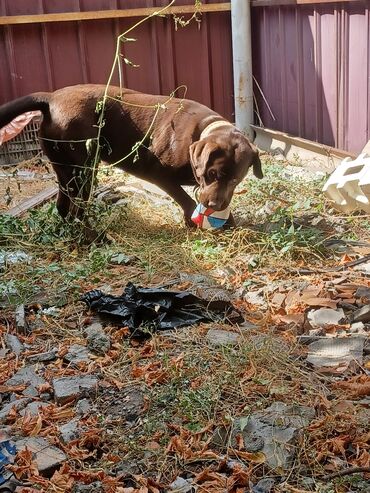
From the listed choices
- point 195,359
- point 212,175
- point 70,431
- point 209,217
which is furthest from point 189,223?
point 70,431

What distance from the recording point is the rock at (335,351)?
12.6 feet

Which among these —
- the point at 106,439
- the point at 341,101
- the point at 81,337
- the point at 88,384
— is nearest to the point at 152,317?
the point at 81,337

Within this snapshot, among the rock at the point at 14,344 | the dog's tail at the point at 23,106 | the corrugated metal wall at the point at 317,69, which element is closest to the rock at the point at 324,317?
the rock at the point at 14,344

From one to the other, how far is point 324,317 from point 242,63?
5571 millimetres

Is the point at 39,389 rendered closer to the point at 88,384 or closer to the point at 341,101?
the point at 88,384

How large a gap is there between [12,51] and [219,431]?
709cm

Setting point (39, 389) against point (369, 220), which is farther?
point (369, 220)

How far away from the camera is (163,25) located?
9430 mm

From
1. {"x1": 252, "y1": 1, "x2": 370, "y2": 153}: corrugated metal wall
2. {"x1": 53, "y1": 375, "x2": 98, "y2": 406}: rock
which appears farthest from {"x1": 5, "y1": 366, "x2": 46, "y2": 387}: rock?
{"x1": 252, "y1": 1, "x2": 370, "y2": 153}: corrugated metal wall

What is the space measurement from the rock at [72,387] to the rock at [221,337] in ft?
2.34

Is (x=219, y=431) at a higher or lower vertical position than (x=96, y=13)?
lower

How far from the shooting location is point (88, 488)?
2863mm

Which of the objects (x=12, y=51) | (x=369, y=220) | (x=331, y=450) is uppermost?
(x=12, y=51)

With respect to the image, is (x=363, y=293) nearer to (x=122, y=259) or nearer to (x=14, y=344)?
(x=122, y=259)
